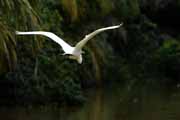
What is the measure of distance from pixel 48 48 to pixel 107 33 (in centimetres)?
542

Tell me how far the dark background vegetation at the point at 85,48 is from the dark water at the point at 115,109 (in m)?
0.56

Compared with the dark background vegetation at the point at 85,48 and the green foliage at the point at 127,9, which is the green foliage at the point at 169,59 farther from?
the green foliage at the point at 127,9

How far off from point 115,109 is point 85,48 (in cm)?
407

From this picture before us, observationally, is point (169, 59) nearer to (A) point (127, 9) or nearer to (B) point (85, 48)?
(A) point (127, 9)

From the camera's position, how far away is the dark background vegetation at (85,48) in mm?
17797

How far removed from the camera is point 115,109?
1892 cm

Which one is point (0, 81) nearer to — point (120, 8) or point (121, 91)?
point (121, 91)

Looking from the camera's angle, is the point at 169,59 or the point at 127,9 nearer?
the point at 169,59

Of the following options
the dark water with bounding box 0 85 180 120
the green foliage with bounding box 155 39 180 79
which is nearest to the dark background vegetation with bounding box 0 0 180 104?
the green foliage with bounding box 155 39 180 79

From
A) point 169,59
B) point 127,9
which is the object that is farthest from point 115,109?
point 127,9

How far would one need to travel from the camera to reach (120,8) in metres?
27.0

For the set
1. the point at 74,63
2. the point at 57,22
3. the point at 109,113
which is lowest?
the point at 109,113

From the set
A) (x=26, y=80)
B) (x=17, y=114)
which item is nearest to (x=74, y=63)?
(x=26, y=80)

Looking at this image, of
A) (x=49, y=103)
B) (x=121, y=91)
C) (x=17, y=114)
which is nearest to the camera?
(x=17, y=114)
